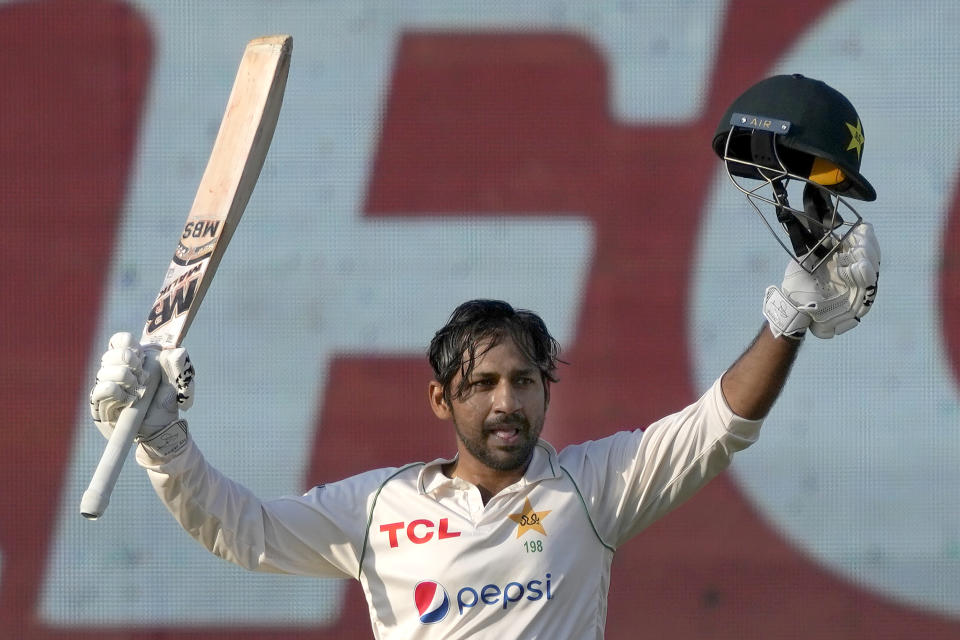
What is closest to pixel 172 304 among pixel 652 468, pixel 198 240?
pixel 198 240

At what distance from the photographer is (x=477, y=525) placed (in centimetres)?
204

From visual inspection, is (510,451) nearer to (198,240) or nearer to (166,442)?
(166,442)

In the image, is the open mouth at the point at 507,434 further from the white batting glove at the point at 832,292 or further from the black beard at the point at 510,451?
the white batting glove at the point at 832,292

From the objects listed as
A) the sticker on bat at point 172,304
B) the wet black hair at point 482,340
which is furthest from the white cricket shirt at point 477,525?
the sticker on bat at point 172,304

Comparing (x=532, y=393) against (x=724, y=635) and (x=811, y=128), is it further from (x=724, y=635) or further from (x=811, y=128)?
(x=724, y=635)

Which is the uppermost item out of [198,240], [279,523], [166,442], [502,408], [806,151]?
[806,151]

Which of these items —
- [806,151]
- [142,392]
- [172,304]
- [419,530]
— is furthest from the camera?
[172,304]

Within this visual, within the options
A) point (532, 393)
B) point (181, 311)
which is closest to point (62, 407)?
point (181, 311)

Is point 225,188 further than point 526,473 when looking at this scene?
Yes

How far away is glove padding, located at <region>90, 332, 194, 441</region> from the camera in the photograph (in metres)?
1.94

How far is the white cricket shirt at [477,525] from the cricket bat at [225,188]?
0.81ft

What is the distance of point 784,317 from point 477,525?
0.53 m

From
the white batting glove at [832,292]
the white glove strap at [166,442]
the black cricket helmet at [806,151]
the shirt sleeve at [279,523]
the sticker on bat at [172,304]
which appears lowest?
the shirt sleeve at [279,523]

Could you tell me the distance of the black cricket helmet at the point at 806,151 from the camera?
6.07 feet
